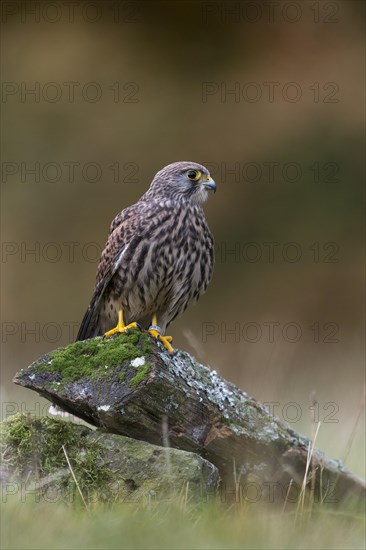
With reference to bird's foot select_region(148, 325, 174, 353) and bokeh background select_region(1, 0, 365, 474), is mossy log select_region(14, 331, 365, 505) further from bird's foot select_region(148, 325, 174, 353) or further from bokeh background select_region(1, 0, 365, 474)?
bokeh background select_region(1, 0, 365, 474)

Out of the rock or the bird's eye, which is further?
the bird's eye

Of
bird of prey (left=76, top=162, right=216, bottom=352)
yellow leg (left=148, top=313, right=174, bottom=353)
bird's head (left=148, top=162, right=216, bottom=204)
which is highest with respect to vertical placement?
bird's head (left=148, top=162, right=216, bottom=204)

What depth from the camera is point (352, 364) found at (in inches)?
371

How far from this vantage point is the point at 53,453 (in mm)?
4445

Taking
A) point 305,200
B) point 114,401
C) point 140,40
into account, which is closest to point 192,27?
point 140,40

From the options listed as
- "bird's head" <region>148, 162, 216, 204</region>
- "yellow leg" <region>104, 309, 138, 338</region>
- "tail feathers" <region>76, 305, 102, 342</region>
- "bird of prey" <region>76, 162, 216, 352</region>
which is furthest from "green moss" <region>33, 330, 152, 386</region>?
"bird's head" <region>148, 162, 216, 204</region>

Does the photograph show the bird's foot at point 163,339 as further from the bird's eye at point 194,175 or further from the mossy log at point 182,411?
the bird's eye at point 194,175

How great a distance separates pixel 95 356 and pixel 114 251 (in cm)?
107

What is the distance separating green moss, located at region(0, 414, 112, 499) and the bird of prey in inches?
44.9

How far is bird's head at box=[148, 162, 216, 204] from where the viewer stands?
19.5 ft

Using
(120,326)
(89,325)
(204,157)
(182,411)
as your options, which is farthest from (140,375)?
(204,157)

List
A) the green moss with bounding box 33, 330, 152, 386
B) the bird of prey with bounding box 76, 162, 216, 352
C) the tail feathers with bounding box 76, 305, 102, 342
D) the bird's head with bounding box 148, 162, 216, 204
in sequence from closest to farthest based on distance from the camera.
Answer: the green moss with bounding box 33, 330, 152, 386 → the bird of prey with bounding box 76, 162, 216, 352 → the tail feathers with bounding box 76, 305, 102, 342 → the bird's head with bounding box 148, 162, 216, 204

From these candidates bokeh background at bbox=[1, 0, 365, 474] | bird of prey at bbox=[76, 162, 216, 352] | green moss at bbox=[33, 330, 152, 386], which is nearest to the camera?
green moss at bbox=[33, 330, 152, 386]

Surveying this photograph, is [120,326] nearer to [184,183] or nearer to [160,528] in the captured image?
[184,183]
